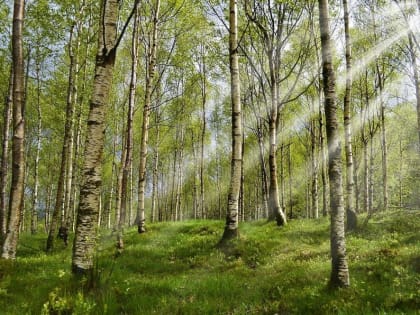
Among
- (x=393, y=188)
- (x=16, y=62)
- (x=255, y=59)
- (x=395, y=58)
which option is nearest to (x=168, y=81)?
(x=255, y=59)

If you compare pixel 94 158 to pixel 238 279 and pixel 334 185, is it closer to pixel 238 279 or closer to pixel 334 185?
pixel 238 279

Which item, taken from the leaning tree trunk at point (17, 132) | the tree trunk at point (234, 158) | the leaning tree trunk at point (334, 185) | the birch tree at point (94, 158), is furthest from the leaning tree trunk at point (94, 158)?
the tree trunk at point (234, 158)

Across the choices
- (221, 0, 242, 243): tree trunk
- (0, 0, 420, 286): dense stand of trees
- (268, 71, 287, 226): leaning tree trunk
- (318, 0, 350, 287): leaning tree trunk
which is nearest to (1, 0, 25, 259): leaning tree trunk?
(0, 0, 420, 286): dense stand of trees

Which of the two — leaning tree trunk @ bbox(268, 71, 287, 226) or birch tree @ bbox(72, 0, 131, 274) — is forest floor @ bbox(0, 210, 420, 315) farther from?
leaning tree trunk @ bbox(268, 71, 287, 226)

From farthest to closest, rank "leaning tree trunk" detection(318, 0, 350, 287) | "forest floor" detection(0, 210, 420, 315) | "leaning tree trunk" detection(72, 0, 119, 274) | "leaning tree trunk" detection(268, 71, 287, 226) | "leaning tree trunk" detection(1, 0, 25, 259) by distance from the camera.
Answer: "leaning tree trunk" detection(268, 71, 287, 226), "leaning tree trunk" detection(1, 0, 25, 259), "leaning tree trunk" detection(72, 0, 119, 274), "leaning tree trunk" detection(318, 0, 350, 287), "forest floor" detection(0, 210, 420, 315)

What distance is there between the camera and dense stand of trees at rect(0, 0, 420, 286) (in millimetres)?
6465

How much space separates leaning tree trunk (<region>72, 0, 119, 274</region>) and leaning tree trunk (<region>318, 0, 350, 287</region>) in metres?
4.12

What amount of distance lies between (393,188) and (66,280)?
145 ft

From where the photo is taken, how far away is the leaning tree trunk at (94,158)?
609 cm

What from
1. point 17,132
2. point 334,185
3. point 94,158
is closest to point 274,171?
point 334,185

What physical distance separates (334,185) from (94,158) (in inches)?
176

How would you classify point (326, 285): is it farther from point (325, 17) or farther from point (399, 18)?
point (399, 18)

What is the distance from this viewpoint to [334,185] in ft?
19.3

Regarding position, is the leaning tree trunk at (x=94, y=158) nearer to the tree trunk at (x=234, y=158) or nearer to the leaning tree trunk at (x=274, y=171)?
the tree trunk at (x=234, y=158)
